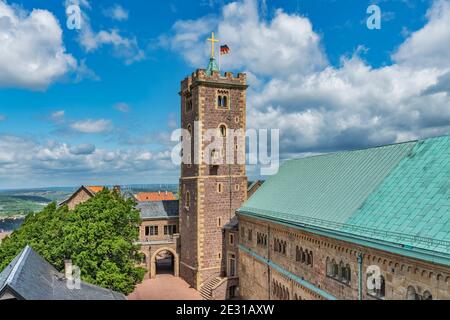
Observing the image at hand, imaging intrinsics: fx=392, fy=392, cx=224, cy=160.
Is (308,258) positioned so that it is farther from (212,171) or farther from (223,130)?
(223,130)

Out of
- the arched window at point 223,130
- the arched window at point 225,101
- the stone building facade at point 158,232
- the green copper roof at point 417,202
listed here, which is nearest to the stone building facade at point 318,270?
the green copper roof at point 417,202

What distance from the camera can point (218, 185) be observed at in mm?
45125

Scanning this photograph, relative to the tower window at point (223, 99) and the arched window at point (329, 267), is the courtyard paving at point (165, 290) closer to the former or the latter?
the tower window at point (223, 99)

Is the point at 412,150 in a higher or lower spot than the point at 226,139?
lower

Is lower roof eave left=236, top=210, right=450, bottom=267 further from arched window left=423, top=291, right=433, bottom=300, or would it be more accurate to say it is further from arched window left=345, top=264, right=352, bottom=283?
arched window left=345, top=264, right=352, bottom=283

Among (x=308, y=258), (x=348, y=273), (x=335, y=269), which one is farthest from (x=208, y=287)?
(x=348, y=273)

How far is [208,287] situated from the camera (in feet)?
141

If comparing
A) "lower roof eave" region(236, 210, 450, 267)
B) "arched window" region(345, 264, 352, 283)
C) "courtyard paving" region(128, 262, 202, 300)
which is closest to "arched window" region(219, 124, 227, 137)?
"courtyard paving" region(128, 262, 202, 300)

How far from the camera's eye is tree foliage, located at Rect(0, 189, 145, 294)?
3005 centimetres

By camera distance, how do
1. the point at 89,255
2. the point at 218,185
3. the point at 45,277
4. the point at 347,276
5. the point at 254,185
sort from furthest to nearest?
the point at 254,185
the point at 218,185
the point at 89,255
the point at 45,277
the point at 347,276

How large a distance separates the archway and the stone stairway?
7.91 m
